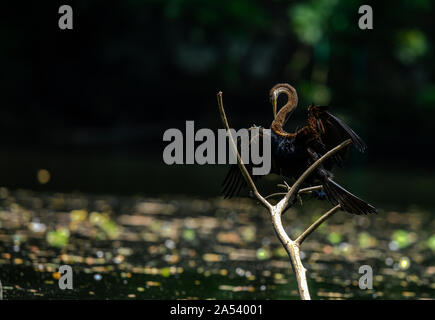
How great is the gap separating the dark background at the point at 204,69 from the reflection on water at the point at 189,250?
18964 mm

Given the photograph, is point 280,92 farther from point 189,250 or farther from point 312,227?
point 189,250

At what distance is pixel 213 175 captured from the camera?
28.7 metres

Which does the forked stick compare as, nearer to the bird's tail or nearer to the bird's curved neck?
the bird's tail

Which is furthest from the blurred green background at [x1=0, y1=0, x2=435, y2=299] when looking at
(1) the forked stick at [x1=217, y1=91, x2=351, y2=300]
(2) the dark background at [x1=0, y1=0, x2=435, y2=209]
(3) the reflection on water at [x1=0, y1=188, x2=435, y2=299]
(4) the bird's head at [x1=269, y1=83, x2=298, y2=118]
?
(1) the forked stick at [x1=217, y1=91, x2=351, y2=300]

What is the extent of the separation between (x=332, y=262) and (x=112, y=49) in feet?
95.3

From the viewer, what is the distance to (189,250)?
1305 centimetres

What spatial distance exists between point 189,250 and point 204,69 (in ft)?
89.8

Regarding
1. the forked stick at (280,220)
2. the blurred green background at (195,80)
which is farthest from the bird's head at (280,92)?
the blurred green background at (195,80)

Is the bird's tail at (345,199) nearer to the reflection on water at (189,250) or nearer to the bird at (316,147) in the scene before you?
the bird at (316,147)

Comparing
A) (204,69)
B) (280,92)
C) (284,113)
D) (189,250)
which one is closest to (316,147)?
(284,113)

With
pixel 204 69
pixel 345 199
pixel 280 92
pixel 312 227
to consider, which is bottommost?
pixel 312 227
